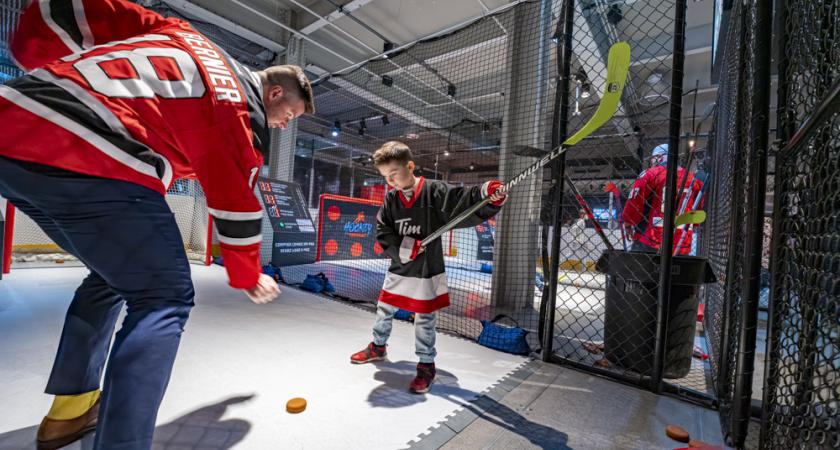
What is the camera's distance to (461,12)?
17.5 feet

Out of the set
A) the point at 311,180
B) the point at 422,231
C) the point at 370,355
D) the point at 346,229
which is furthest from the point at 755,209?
the point at 311,180

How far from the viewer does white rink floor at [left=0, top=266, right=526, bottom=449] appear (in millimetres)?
1211

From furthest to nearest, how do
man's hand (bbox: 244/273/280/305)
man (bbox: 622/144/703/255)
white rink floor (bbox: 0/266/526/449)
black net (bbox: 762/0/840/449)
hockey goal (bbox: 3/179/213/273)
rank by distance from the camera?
hockey goal (bbox: 3/179/213/273)
man (bbox: 622/144/703/255)
white rink floor (bbox: 0/266/526/449)
man's hand (bbox: 244/273/280/305)
black net (bbox: 762/0/840/449)

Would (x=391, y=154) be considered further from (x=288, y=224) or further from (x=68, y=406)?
(x=288, y=224)

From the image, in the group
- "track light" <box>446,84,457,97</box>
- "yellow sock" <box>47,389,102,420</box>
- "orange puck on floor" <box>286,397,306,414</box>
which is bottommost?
"orange puck on floor" <box>286,397,306,414</box>

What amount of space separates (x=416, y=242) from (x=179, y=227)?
370cm

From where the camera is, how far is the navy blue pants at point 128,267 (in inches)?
29.8

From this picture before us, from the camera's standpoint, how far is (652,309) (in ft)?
6.09

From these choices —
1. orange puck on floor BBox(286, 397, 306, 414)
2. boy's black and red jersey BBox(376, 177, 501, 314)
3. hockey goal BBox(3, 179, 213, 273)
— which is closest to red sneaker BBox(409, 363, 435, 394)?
boy's black and red jersey BBox(376, 177, 501, 314)

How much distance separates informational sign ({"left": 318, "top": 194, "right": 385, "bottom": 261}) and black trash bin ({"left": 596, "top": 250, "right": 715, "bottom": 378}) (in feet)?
12.4

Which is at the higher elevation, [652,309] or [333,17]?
[333,17]

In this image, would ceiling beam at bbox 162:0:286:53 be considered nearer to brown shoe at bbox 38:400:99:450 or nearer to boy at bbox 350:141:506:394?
boy at bbox 350:141:506:394

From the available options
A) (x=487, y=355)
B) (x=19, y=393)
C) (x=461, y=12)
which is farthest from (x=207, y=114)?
(x=461, y=12)

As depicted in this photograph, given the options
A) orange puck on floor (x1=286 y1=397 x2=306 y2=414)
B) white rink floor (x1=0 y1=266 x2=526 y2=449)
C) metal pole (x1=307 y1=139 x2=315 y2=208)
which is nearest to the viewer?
white rink floor (x1=0 y1=266 x2=526 y2=449)
